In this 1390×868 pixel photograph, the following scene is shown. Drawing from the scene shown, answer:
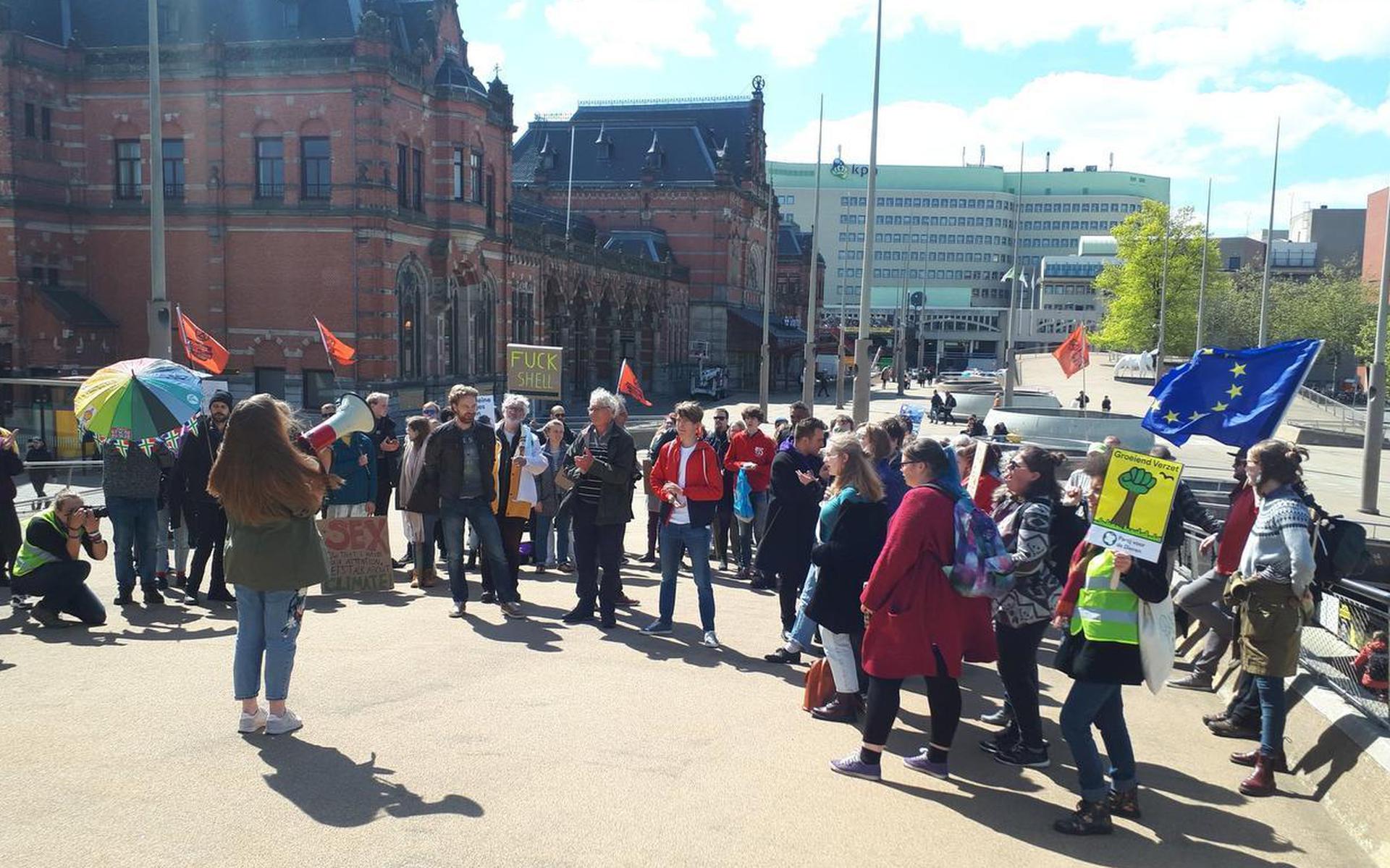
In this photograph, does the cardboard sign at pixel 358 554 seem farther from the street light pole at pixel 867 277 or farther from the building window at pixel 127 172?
the building window at pixel 127 172

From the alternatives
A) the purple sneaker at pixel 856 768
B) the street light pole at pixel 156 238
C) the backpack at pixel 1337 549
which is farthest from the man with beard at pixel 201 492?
the backpack at pixel 1337 549

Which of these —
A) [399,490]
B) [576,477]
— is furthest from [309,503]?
[399,490]

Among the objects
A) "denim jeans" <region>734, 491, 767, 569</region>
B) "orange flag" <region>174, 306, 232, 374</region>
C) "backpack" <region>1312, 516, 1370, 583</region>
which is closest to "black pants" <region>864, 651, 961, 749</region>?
"backpack" <region>1312, 516, 1370, 583</region>

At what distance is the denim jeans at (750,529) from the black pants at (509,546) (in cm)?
298

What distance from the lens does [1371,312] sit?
193 feet

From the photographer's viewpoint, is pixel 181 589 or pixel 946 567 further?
pixel 181 589

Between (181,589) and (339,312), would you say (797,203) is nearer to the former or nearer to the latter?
(339,312)

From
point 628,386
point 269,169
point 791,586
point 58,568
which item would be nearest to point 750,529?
point 791,586

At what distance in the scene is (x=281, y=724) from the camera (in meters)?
5.87

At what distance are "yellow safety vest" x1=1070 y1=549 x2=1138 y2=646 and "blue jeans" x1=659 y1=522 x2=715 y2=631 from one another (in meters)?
3.53

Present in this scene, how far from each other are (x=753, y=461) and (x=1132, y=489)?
263 inches

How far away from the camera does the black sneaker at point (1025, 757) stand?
20.2ft

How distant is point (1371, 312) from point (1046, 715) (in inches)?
2475

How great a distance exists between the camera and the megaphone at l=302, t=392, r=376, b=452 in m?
6.23
